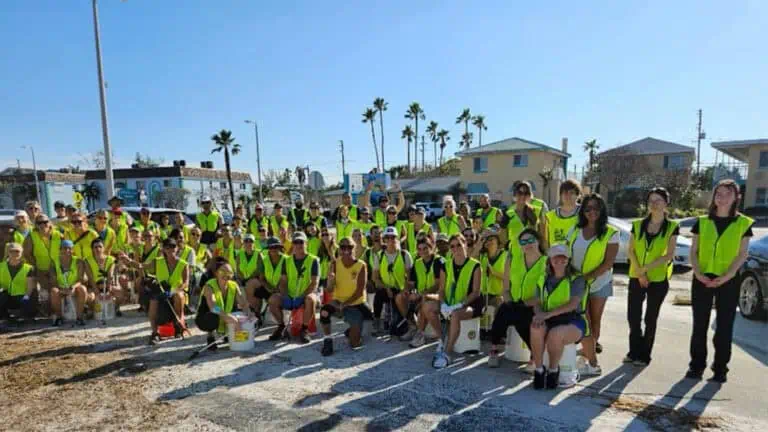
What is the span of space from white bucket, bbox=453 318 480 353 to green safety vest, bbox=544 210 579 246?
3.93ft

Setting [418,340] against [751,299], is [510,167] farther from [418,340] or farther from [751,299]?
[418,340]

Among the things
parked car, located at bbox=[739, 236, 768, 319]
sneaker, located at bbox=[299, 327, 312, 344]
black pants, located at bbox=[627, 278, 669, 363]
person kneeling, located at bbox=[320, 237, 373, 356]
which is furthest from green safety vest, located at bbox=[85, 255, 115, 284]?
parked car, located at bbox=[739, 236, 768, 319]

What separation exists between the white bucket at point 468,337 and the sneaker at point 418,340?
0.53 metres

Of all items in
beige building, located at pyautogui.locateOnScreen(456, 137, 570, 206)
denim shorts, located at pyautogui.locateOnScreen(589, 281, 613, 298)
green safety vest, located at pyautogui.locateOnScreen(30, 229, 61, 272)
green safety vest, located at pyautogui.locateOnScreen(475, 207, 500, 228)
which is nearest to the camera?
denim shorts, located at pyautogui.locateOnScreen(589, 281, 613, 298)

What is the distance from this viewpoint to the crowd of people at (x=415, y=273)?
4.20 m

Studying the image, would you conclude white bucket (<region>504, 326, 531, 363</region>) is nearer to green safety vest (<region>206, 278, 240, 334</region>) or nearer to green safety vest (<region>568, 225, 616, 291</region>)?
green safety vest (<region>568, 225, 616, 291</region>)

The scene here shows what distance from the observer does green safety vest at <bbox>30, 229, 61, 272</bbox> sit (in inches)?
275

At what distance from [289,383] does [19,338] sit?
14.2ft

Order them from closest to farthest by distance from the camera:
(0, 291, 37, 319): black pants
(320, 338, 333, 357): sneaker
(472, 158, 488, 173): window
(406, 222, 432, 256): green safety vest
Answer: (320, 338, 333, 357): sneaker → (0, 291, 37, 319): black pants → (406, 222, 432, 256): green safety vest → (472, 158, 488, 173): window

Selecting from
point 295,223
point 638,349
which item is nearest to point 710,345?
point 638,349

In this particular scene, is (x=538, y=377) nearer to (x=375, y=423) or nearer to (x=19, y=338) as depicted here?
(x=375, y=423)

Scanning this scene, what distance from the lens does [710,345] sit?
207 inches

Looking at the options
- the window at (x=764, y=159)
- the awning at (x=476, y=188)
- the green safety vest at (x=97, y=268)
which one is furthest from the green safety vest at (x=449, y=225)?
the window at (x=764, y=159)

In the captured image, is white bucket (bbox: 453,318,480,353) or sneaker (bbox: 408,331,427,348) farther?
sneaker (bbox: 408,331,427,348)
